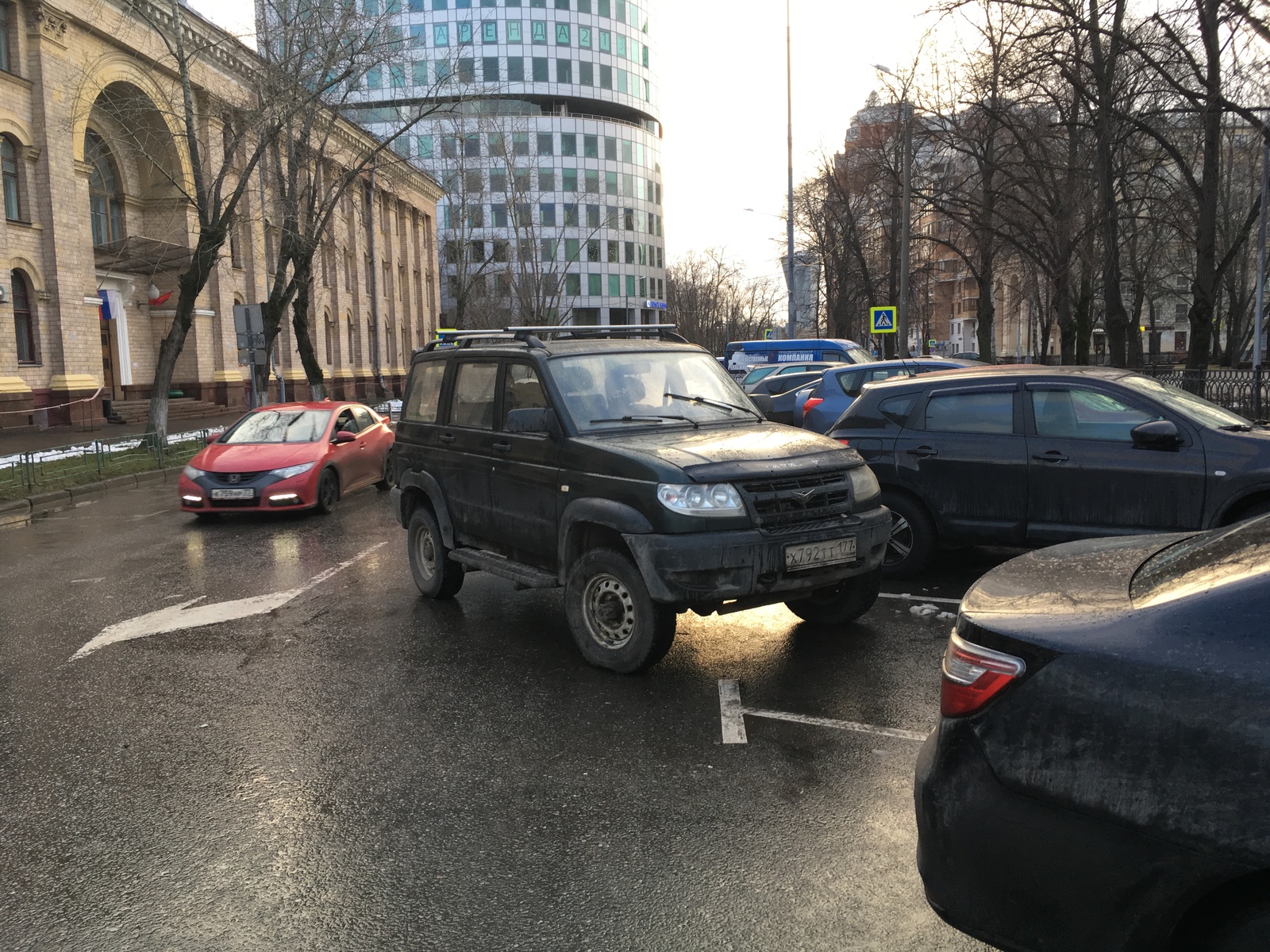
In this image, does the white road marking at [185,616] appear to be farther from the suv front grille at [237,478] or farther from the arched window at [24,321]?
the arched window at [24,321]

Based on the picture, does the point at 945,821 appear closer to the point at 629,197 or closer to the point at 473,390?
the point at 473,390

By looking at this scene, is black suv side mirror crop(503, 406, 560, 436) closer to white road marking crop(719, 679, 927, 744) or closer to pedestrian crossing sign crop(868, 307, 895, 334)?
white road marking crop(719, 679, 927, 744)

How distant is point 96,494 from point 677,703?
14329 mm

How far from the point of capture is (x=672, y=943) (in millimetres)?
3135

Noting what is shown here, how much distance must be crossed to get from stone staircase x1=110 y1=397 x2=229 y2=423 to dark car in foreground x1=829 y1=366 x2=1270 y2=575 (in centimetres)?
2643

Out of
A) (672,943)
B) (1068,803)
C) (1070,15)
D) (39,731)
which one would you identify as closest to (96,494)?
(39,731)

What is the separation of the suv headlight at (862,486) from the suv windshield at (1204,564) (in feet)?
9.32

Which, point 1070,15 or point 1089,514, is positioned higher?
point 1070,15

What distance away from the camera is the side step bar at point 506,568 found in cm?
641

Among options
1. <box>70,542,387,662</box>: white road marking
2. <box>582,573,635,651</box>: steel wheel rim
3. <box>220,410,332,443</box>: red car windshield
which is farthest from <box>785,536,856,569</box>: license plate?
<box>220,410,332,443</box>: red car windshield

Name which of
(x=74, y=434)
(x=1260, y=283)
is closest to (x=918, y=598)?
(x=74, y=434)

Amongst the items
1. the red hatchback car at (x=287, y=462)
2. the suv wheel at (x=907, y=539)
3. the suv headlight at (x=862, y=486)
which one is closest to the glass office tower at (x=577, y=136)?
the red hatchback car at (x=287, y=462)

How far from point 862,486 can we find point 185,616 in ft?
17.0

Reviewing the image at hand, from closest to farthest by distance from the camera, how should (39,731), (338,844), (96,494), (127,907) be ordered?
(127,907)
(338,844)
(39,731)
(96,494)
